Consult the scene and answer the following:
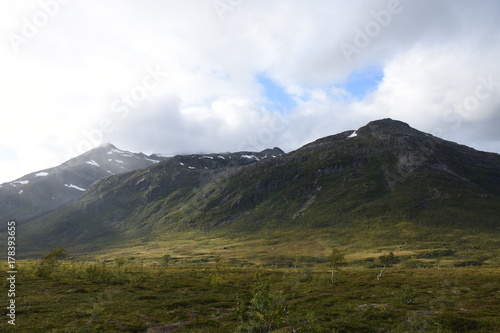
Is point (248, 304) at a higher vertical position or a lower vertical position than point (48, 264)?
lower

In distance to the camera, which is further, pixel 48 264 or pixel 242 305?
pixel 48 264

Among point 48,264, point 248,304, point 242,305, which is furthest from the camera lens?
point 48,264

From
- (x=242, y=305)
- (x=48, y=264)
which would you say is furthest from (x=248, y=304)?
(x=48, y=264)

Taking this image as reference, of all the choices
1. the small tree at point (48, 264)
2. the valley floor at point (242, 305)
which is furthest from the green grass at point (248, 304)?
the small tree at point (48, 264)

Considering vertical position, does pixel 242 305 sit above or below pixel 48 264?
above

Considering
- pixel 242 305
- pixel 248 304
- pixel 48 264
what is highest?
pixel 242 305

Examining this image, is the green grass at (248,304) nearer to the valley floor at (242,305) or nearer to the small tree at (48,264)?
the valley floor at (242,305)

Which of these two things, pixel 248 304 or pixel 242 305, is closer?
pixel 242 305

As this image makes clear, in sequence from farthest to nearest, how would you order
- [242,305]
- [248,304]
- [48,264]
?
[48,264], [248,304], [242,305]

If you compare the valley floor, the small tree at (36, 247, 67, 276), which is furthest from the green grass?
the small tree at (36, 247, 67, 276)

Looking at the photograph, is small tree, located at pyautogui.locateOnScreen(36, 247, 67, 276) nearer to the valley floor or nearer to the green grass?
the valley floor

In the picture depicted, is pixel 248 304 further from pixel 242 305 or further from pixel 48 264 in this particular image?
pixel 48 264

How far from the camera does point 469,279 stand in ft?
234

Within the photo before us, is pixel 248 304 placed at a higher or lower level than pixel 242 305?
lower
